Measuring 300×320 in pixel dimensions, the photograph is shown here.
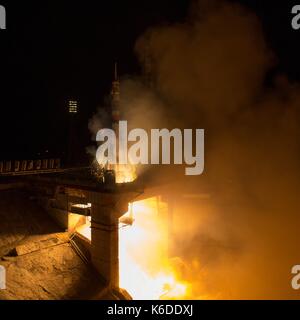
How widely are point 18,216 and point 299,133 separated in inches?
593

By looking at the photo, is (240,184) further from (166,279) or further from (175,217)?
(166,279)

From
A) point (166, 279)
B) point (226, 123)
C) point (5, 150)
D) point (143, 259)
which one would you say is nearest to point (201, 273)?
point (166, 279)

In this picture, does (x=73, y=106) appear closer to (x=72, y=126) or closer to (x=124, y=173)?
(x=72, y=126)

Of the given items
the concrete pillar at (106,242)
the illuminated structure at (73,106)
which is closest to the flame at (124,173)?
the concrete pillar at (106,242)

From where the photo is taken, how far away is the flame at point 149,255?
46.7ft

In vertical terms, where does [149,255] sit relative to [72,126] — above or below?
below

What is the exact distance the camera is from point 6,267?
35.2ft

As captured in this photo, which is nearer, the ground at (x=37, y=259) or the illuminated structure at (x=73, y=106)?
the ground at (x=37, y=259)

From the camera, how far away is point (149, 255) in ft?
52.3

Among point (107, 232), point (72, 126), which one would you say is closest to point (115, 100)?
point (107, 232)

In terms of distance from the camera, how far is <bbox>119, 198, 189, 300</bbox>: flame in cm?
1424

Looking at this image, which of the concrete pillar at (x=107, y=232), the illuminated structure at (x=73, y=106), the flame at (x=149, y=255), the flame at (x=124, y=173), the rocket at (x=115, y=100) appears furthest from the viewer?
the illuminated structure at (x=73, y=106)

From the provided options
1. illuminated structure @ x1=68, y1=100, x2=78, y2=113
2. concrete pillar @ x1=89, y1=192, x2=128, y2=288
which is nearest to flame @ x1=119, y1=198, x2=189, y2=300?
concrete pillar @ x1=89, y1=192, x2=128, y2=288

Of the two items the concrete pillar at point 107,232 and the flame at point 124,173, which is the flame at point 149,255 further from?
the concrete pillar at point 107,232
